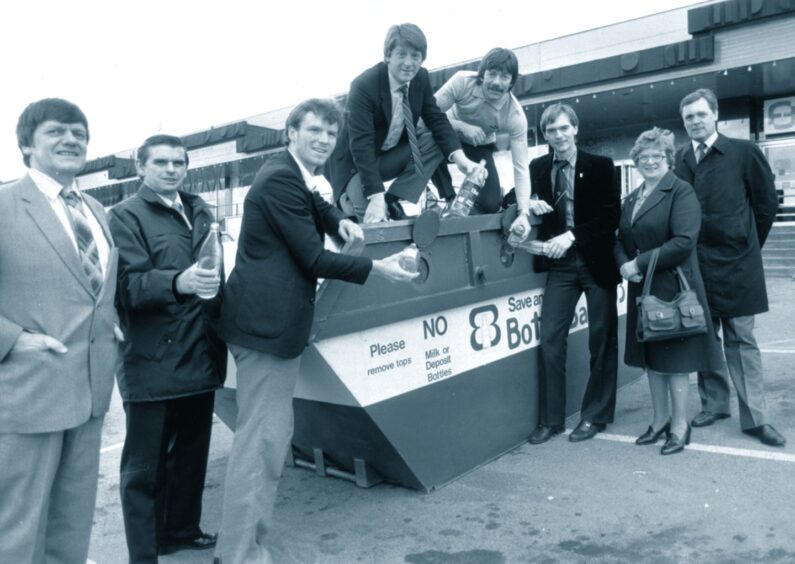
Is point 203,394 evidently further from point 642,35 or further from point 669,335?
point 642,35

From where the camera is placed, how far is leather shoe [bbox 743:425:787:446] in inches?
156

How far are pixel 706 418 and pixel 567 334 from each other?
1148 millimetres

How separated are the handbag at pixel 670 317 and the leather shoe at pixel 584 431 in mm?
761

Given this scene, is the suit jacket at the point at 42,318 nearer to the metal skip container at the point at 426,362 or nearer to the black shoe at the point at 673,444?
the metal skip container at the point at 426,362

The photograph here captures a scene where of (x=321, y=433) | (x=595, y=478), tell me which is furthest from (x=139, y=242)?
(x=595, y=478)

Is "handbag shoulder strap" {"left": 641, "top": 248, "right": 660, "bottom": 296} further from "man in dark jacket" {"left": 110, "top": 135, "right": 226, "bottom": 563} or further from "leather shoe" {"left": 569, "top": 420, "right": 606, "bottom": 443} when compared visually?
"man in dark jacket" {"left": 110, "top": 135, "right": 226, "bottom": 563}

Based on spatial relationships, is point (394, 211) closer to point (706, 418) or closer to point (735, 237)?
point (735, 237)

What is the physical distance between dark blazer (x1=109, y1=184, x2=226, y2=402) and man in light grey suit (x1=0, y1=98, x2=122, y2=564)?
0.26 meters

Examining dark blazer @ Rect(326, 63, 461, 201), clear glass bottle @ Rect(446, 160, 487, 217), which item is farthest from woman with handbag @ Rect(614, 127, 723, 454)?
dark blazer @ Rect(326, 63, 461, 201)

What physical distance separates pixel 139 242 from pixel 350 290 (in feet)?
3.07

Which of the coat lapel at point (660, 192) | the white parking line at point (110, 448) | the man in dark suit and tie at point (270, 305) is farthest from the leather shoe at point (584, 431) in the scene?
the white parking line at point (110, 448)

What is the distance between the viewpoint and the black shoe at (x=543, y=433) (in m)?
4.22

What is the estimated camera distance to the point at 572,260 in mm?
4273

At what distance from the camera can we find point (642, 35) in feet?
59.7
